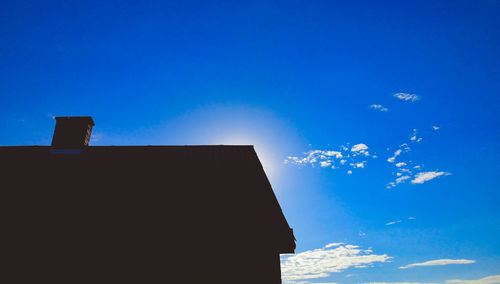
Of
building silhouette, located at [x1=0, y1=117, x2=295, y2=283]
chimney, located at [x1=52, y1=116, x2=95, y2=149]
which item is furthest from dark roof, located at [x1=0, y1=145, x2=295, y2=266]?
chimney, located at [x1=52, y1=116, x2=95, y2=149]

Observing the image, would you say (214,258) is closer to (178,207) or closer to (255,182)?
(178,207)

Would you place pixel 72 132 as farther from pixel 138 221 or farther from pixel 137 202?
pixel 138 221

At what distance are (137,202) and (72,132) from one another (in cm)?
616

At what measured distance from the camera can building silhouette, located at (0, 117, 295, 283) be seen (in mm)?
7586

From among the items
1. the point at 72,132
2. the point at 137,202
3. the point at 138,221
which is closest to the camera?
the point at 138,221

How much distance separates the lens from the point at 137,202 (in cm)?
893

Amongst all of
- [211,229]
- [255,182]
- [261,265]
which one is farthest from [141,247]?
[255,182]

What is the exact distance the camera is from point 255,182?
998 centimetres

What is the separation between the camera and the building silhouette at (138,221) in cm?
759

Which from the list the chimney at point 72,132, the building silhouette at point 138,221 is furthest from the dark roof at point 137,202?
the chimney at point 72,132

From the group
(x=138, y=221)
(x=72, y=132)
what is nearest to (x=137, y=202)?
(x=138, y=221)

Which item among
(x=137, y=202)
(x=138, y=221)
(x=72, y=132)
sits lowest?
(x=138, y=221)

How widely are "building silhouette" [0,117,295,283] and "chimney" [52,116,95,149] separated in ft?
3.00

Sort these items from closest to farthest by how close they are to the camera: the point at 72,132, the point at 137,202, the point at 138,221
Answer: the point at 138,221 < the point at 137,202 < the point at 72,132
